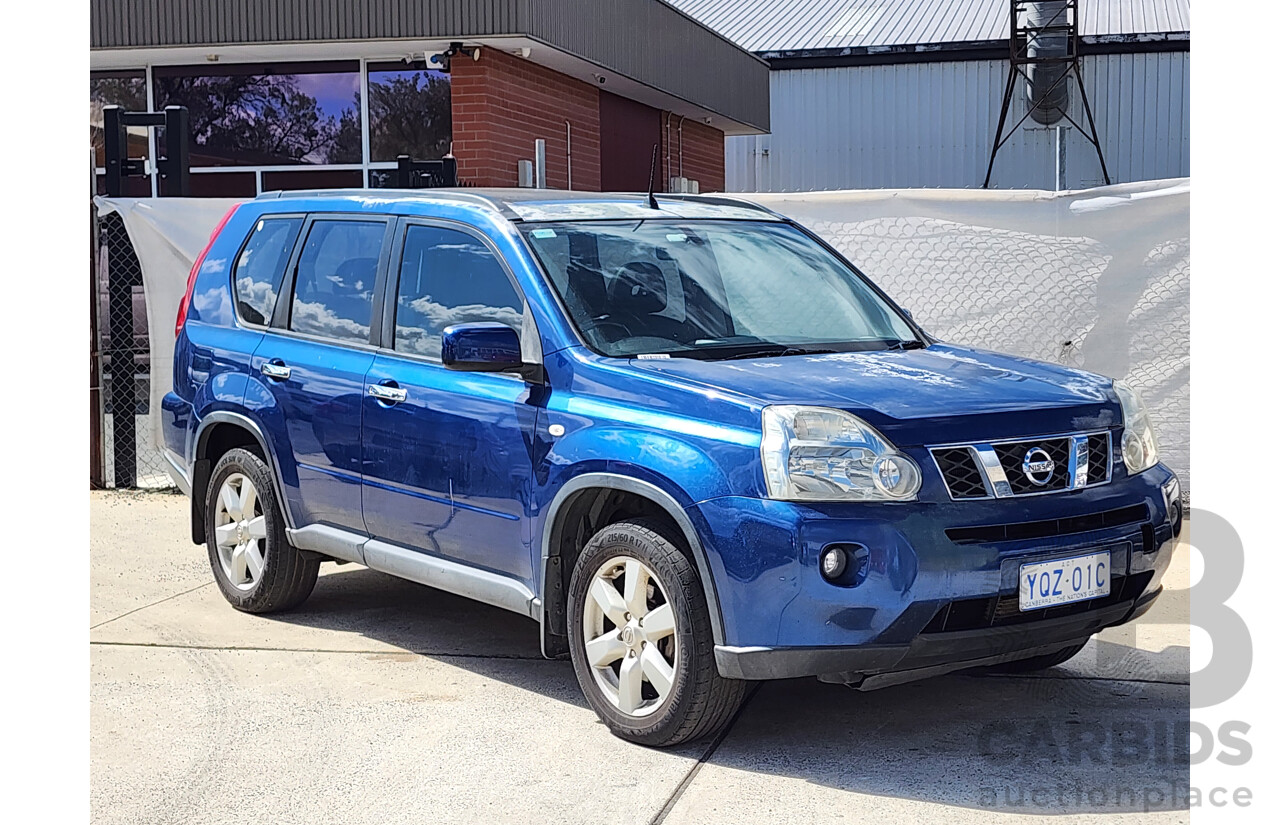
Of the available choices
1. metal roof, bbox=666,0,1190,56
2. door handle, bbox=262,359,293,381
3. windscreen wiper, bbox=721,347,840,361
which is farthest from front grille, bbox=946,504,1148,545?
metal roof, bbox=666,0,1190,56

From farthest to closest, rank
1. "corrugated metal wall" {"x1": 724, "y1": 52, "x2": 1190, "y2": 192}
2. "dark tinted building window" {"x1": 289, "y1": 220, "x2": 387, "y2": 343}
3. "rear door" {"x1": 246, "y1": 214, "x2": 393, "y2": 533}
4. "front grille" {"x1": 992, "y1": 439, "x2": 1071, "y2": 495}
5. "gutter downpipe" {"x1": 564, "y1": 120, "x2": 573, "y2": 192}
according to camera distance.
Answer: "corrugated metal wall" {"x1": 724, "y1": 52, "x2": 1190, "y2": 192} < "gutter downpipe" {"x1": 564, "y1": 120, "x2": 573, "y2": 192} < "dark tinted building window" {"x1": 289, "y1": 220, "x2": 387, "y2": 343} < "rear door" {"x1": 246, "y1": 214, "x2": 393, "y2": 533} < "front grille" {"x1": 992, "y1": 439, "x2": 1071, "y2": 495}

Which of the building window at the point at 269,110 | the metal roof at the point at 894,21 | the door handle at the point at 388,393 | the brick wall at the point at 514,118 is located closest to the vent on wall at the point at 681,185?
the brick wall at the point at 514,118

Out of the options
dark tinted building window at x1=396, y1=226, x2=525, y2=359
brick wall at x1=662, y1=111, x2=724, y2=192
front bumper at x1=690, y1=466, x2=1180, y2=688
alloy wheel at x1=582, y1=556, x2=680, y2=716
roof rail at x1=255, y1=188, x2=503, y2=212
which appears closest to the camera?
front bumper at x1=690, y1=466, x2=1180, y2=688

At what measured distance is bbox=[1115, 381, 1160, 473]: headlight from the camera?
17.1 feet

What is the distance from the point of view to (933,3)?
33688 millimetres

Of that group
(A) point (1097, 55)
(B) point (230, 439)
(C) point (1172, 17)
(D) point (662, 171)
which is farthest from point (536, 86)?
(C) point (1172, 17)

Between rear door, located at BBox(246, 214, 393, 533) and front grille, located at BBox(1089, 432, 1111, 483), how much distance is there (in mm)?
2879

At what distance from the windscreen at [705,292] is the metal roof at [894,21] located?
Answer: 2431 cm

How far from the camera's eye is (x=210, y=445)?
728cm

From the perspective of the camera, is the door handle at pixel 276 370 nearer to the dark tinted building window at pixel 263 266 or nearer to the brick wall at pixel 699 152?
the dark tinted building window at pixel 263 266

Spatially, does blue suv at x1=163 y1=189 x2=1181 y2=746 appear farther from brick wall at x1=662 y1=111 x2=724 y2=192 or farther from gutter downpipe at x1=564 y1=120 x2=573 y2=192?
brick wall at x1=662 y1=111 x2=724 y2=192

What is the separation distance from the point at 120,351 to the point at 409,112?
615cm
